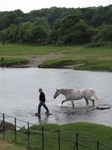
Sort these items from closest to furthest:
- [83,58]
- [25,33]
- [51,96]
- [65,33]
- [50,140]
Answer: [50,140] < [51,96] < [83,58] < [65,33] < [25,33]

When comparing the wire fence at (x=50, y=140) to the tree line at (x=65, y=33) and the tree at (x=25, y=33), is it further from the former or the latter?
the tree at (x=25, y=33)

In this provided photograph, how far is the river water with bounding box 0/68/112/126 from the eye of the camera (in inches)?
1215

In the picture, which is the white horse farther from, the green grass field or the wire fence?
the green grass field

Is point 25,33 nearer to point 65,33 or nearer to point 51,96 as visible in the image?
point 65,33

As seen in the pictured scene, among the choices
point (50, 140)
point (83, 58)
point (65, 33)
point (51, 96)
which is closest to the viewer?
point (50, 140)

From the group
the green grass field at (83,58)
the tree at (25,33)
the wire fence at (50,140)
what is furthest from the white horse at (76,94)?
the tree at (25,33)

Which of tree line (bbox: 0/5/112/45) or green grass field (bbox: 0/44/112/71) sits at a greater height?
tree line (bbox: 0/5/112/45)

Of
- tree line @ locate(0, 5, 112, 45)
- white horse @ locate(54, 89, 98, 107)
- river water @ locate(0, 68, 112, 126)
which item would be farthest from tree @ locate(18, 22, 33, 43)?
white horse @ locate(54, 89, 98, 107)

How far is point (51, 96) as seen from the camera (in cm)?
4047

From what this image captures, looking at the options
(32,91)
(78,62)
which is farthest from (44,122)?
(78,62)

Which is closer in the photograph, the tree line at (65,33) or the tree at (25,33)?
the tree line at (65,33)

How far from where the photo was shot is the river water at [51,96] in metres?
30.9

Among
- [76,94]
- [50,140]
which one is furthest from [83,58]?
[50,140]

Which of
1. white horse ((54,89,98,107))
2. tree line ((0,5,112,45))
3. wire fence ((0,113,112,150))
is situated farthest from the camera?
tree line ((0,5,112,45))
